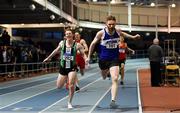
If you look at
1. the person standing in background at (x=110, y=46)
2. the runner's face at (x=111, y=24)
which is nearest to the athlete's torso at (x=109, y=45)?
the person standing in background at (x=110, y=46)

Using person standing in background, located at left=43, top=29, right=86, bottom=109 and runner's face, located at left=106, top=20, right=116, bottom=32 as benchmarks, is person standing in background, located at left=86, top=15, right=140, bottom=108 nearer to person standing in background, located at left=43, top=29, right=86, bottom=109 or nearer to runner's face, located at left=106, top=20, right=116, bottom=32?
runner's face, located at left=106, top=20, right=116, bottom=32

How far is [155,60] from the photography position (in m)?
21.4

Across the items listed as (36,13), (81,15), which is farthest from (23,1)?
(81,15)

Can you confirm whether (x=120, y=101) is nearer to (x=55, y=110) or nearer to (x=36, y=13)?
(x=55, y=110)

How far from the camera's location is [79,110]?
1209 centimetres

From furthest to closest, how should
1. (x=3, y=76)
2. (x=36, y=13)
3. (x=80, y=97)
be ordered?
(x=36, y=13) < (x=3, y=76) < (x=80, y=97)

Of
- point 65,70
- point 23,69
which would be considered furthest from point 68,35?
point 23,69

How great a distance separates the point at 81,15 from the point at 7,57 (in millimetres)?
20833

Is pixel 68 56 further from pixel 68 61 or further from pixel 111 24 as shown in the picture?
pixel 111 24

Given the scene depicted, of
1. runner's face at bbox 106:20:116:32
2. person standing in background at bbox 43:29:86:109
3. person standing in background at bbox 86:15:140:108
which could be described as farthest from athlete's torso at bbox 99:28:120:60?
person standing in background at bbox 43:29:86:109

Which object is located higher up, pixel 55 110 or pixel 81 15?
pixel 81 15

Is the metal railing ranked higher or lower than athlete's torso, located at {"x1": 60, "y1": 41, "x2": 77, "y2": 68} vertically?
lower

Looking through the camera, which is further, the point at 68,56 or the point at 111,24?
the point at 68,56

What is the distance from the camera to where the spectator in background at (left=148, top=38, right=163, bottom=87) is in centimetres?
2105
